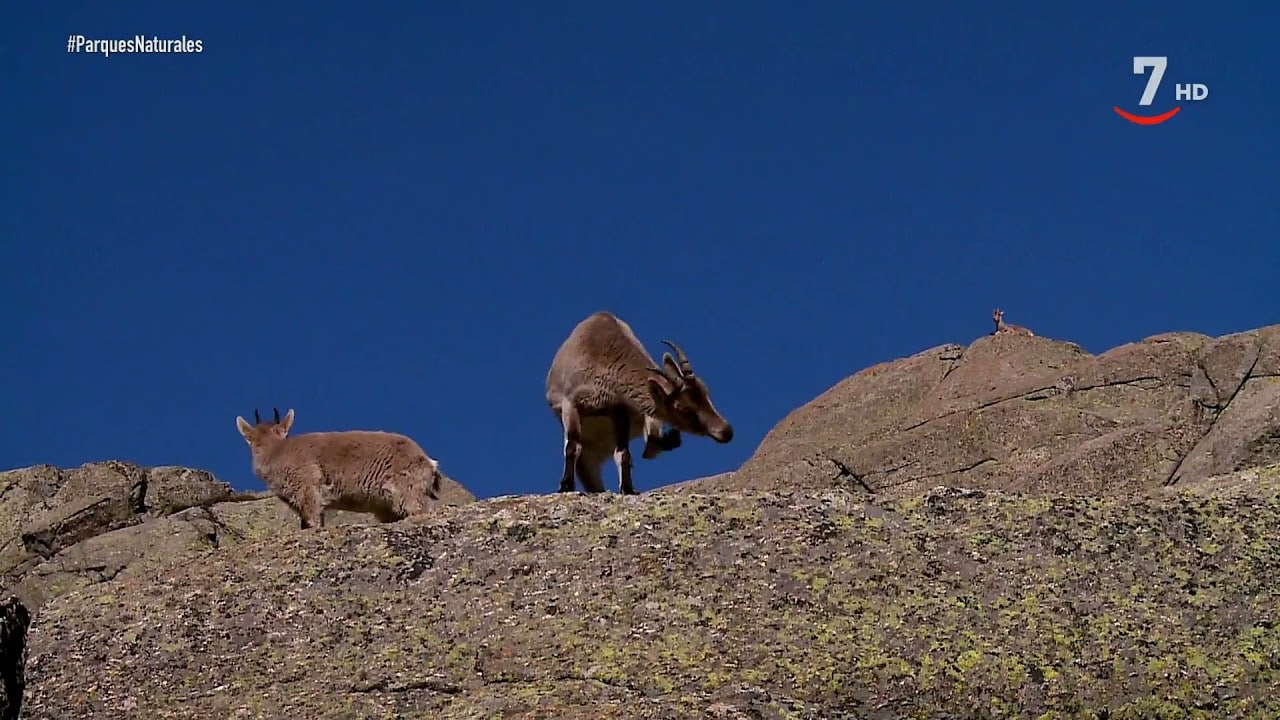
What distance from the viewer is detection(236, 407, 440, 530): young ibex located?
57.5 feet

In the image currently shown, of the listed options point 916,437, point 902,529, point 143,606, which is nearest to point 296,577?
point 143,606

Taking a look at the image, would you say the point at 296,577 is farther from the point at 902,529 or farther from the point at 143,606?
the point at 902,529

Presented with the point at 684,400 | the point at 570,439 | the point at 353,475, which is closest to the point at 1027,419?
the point at 684,400

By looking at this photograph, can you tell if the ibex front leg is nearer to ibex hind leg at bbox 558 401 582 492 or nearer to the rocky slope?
ibex hind leg at bbox 558 401 582 492

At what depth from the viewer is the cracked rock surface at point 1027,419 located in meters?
16.6

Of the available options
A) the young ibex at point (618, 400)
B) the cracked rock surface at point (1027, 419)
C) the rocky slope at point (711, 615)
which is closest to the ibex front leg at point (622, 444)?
the young ibex at point (618, 400)

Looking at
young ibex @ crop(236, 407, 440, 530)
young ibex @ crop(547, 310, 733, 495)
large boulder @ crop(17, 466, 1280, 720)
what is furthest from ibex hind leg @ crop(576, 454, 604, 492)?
large boulder @ crop(17, 466, 1280, 720)

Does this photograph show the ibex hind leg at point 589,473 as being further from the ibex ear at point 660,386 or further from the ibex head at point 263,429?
the ibex head at point 263,429

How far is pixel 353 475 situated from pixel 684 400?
4469 millimetres

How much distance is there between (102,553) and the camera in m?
19.6

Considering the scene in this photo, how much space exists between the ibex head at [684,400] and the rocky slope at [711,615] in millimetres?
8551

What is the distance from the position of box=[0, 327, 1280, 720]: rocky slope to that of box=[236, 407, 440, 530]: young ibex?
6332mm

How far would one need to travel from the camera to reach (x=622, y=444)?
19156mm

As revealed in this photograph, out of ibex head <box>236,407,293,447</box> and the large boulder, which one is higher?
ibex head <box>236,407,293,447</box>
